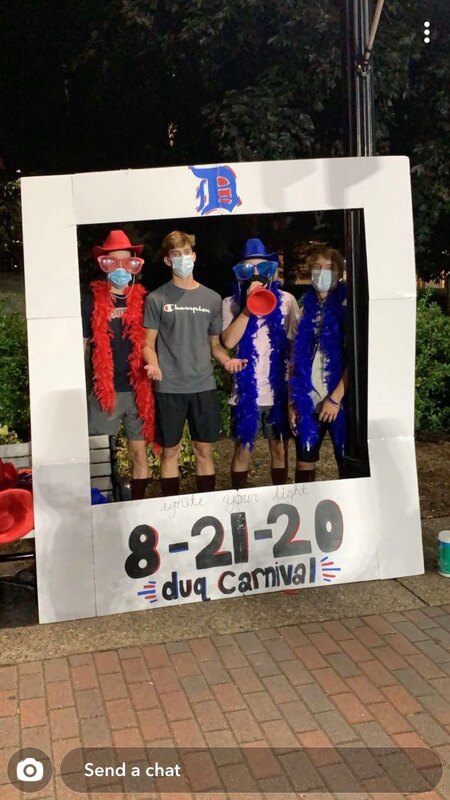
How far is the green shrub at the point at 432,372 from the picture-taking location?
6957mm

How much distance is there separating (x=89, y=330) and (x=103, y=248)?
440mm

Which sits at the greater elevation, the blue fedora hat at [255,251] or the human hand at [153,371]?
the blue fedora hat at [255,251]

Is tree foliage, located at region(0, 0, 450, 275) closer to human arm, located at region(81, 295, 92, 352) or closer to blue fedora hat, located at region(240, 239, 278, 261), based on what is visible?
blue fedora hat, located at region(240, 239, 278, 261)

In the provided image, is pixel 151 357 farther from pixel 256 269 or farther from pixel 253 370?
pixel 256 269

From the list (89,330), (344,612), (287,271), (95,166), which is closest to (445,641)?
(344,612)

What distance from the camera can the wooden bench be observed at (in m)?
4.94

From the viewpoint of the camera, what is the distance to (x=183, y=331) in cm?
423

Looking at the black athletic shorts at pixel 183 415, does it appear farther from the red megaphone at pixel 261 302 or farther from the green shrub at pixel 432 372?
the green shrub at pixel 432 372

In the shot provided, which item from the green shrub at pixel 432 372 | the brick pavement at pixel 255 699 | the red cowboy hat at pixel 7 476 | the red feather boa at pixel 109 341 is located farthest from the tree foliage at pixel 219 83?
the brick pavement at pixel 255 699

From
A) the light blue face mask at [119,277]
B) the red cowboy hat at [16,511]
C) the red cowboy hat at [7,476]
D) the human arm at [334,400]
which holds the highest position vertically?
the light blue face mask at [119,277]

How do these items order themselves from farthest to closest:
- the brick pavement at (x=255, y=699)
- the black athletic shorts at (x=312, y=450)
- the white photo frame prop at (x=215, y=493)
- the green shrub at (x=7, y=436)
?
the green shrub at (x=7, y=436)
the black athletic shorts at (x=312, y=450)
the white photo frame prop at (x=215, y=493)
the brick pavement at (x=255, y=699)

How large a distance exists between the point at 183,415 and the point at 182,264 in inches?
31.8

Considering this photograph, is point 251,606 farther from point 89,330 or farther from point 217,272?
point 217,272

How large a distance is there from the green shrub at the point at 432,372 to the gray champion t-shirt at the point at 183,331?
10.3 feet
